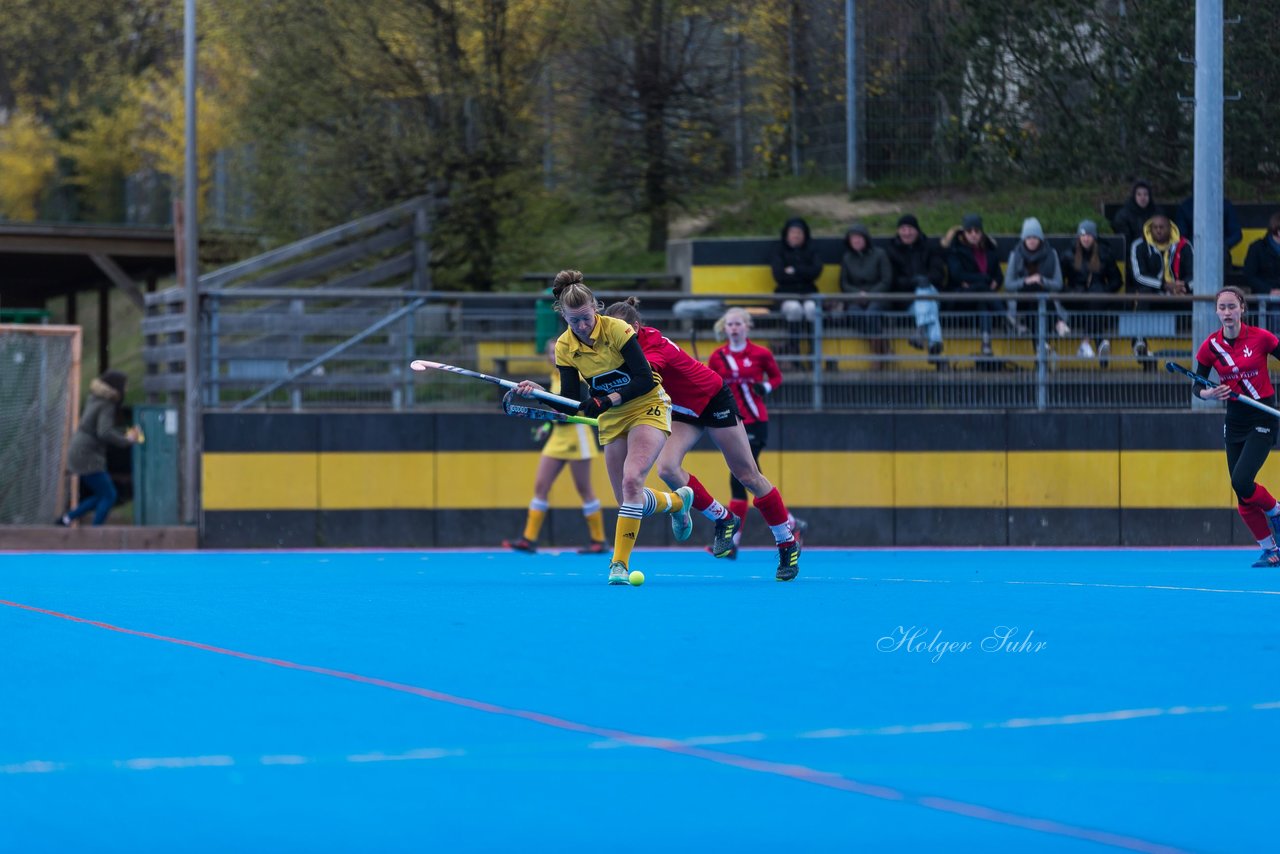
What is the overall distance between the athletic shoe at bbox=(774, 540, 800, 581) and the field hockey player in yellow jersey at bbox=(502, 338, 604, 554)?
164 inches

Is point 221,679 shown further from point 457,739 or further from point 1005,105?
point 1005,105

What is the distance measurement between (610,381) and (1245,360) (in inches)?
206

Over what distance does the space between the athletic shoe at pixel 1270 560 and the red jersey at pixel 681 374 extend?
4.68 m

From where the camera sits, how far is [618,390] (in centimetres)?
1135

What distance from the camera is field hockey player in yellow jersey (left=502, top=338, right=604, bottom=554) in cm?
1633

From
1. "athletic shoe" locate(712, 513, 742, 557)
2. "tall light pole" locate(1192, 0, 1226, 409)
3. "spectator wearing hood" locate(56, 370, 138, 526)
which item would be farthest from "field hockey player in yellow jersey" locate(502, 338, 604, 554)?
"tall light pole" locate(1192, 0, 1226, 409)

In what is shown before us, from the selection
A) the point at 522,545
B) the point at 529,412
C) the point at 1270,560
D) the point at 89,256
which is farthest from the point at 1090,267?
the point at 89,256

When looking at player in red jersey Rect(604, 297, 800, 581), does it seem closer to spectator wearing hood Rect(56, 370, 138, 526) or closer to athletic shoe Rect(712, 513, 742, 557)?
athletic shoe Rect(712, 513, 742, 557)

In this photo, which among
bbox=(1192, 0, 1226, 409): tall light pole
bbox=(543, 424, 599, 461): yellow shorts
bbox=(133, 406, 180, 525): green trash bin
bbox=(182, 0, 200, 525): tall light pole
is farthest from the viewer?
bbox=(133, 406, 180, 525): green trash bin

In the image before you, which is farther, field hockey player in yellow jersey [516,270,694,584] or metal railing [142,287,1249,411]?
metal railing [142,287,1249,411]

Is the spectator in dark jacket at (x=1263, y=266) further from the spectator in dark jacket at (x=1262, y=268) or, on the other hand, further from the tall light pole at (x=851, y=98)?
the tall light pole at (x=851, y=98)

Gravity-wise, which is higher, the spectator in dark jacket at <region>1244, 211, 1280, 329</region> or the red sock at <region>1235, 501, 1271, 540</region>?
the spectator in dark jacket at <region>1244, 211, 1280, 329</region>

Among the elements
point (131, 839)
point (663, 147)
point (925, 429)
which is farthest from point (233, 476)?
point (131, 839)

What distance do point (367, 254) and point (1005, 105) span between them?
368 inches
